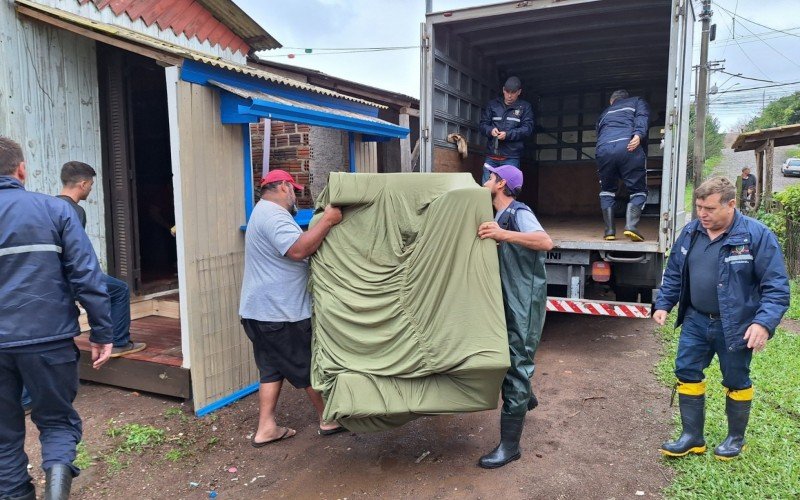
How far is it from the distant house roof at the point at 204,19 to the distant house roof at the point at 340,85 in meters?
0.38

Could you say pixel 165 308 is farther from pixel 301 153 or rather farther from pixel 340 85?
pixel 340 85

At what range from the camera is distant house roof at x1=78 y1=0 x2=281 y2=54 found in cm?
545

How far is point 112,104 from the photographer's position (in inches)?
211

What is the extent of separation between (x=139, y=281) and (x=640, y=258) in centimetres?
481

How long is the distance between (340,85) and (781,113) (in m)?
39.0

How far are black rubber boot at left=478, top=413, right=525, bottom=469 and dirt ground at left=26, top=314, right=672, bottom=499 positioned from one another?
0.15ft

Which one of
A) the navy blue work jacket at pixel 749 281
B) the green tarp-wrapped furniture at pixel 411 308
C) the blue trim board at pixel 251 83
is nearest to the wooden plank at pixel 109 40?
the blue trim board at pixel 251 83

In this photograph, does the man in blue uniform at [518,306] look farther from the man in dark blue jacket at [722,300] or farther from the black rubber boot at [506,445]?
the man in dark blue jacket at [722,300]

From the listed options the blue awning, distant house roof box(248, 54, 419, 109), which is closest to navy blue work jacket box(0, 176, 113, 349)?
the blue awning


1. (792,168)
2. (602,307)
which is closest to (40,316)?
(602,307)

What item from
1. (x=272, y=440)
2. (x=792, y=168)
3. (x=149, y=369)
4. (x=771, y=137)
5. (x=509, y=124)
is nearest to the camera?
(x=272, y=440)

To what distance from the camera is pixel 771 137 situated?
10797 millimetres

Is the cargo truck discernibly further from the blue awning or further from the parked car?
the parked car

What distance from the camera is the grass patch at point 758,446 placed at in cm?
302
